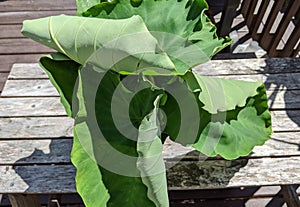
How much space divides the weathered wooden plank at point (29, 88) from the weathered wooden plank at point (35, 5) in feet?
3.94

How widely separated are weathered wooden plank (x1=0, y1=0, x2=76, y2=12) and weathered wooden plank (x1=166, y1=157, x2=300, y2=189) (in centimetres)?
158

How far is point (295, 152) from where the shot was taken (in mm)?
981

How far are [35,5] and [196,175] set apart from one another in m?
1.71

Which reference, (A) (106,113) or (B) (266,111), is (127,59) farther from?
(B) (266,111)

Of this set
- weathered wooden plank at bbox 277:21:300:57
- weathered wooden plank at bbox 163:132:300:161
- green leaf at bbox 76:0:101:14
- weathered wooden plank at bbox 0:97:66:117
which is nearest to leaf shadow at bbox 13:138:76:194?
weathered wooden plank at bbox 0:97:66:117

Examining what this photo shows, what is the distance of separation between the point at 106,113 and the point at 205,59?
0.22 metres

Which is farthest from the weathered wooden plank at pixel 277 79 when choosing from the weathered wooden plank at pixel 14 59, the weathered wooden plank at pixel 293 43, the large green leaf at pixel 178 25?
the weathered wooden plank at pixel 14 59

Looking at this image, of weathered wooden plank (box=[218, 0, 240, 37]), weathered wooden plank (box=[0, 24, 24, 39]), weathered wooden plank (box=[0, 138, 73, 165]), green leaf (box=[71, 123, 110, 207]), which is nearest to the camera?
green leaf (box=[71, 123, 110, 207])

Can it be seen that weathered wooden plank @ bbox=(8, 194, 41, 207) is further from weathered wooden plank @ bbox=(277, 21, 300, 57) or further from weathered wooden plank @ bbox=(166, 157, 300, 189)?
weathered wooden plank @ bbox=(277, 21, 300, 57)

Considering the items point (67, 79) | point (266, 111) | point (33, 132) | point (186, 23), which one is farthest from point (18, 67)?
point (266, 111)

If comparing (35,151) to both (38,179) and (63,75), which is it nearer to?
(38,179)

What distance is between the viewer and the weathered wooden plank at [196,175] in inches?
35.8

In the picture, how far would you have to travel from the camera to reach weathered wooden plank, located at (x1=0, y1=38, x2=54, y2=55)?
6.61 ft

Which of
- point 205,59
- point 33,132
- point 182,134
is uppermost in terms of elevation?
point 205,59
